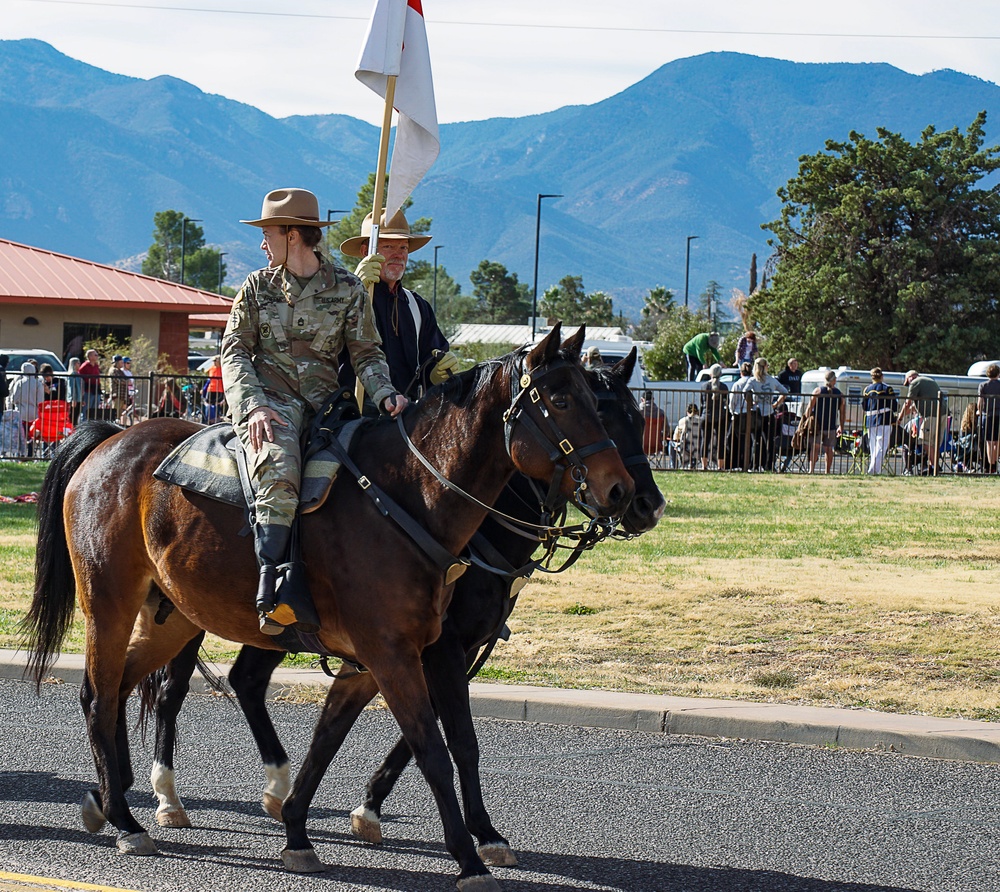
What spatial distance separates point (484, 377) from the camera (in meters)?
5.02

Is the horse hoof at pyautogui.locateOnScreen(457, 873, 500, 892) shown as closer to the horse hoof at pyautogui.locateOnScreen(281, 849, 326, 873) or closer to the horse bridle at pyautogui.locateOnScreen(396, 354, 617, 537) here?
the horse hoof at pyautogui.locateOnScreen(281, 849, 326, 873)

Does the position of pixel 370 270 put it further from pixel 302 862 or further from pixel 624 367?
pixel 302 862

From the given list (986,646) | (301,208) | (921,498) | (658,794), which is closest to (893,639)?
(986,646)

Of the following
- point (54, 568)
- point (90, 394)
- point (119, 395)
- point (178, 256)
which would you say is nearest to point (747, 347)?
Result: point (119, 395)

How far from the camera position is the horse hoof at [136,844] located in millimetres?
5227

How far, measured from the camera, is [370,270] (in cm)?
606

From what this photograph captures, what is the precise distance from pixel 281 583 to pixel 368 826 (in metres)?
1.23

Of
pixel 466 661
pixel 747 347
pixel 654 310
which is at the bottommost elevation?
pixel 466 661

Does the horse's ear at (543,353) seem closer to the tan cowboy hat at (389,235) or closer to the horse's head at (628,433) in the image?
the horse's head at (628,433)

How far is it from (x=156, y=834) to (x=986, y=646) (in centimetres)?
601

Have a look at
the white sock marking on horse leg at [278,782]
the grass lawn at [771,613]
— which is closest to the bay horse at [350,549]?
the white sock marking on horse leg at [278,782]

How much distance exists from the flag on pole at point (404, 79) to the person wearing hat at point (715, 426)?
15968 mm

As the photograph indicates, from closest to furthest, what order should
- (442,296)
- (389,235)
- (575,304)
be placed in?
1. (389,235)
2. (442,296)
3. (575,304)

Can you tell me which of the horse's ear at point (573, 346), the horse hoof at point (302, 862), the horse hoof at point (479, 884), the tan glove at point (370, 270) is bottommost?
the horse hoof at point (302, 862)
